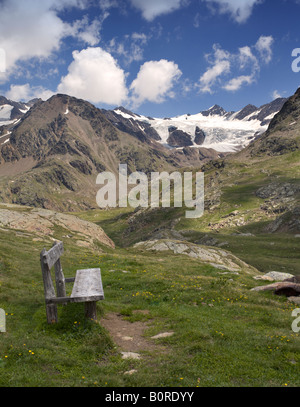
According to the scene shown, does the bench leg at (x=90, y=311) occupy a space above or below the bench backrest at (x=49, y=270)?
below

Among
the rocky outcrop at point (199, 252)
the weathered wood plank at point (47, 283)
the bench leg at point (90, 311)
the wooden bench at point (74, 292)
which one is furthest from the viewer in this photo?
the rocky outcrop at point (199, 252)

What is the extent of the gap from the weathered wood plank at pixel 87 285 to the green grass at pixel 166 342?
3.81 ft

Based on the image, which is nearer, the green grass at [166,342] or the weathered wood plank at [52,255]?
the green grass at [166,342]

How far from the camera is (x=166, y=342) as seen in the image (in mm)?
12359

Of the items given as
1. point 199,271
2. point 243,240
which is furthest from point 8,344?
point 243,240

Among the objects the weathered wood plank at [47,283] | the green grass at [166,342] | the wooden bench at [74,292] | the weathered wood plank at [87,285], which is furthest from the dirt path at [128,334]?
the weathered wood plank at [47,283]

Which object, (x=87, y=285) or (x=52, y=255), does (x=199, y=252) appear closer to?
(x=87, y=285)

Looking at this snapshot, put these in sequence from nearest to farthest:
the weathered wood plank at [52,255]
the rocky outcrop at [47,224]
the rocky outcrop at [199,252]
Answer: the weathered wood plank at [52,255]
the rocky outcrop at [47,224]
the rocky outcrop at [199,252]

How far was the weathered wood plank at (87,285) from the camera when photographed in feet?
42.7

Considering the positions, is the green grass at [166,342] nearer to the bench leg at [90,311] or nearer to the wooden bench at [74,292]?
the bench leg at [90,311]

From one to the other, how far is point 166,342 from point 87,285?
505 centimetres

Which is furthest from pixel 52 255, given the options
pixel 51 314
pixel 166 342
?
pixel 166 342

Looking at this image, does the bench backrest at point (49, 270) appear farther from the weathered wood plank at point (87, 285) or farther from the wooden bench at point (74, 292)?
the weathered wood plank at point (87, 285)

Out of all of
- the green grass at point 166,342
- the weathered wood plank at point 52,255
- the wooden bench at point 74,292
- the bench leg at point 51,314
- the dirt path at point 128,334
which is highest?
the weathered wood plank at point 52,255
